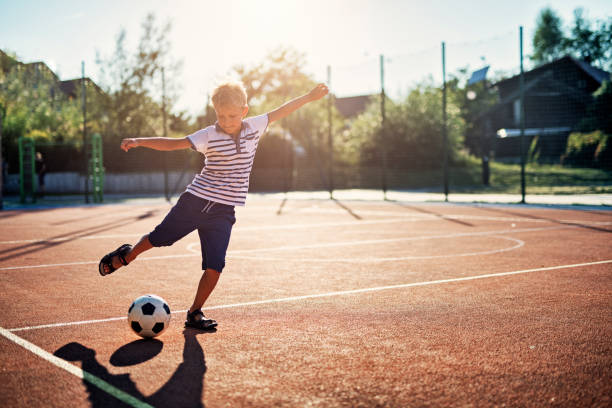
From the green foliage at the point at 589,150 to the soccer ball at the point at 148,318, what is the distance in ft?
77.4

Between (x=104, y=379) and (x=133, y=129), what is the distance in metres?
27.7

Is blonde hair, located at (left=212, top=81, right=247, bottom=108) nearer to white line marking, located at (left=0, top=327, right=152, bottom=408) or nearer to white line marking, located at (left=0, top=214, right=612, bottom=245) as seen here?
white line marking, located at (left=0, top=327, right=152, bottom=408)

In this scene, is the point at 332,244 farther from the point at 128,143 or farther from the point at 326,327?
the point at 128,143

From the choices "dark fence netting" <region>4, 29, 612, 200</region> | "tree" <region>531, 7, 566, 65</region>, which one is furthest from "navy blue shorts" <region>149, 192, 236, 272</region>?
"tree" <region>531, 7, 566, 65</region>

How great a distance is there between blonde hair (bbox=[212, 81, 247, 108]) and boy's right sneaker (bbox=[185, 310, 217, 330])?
1432 mm

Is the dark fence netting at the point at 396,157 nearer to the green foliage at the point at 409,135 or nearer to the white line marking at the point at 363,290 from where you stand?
the green foliage at the point at 409,135

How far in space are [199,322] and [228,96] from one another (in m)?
1.54

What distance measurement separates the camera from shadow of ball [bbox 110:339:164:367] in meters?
3.29

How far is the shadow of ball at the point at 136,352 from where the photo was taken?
3.29 metres

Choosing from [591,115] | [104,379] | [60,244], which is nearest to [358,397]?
[104,379]

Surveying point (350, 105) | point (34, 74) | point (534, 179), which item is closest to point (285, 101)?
point (534, 179)

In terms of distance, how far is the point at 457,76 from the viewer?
45688 mm

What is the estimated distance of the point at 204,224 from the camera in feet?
13.6

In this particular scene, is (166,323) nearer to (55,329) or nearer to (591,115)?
(55,329)
